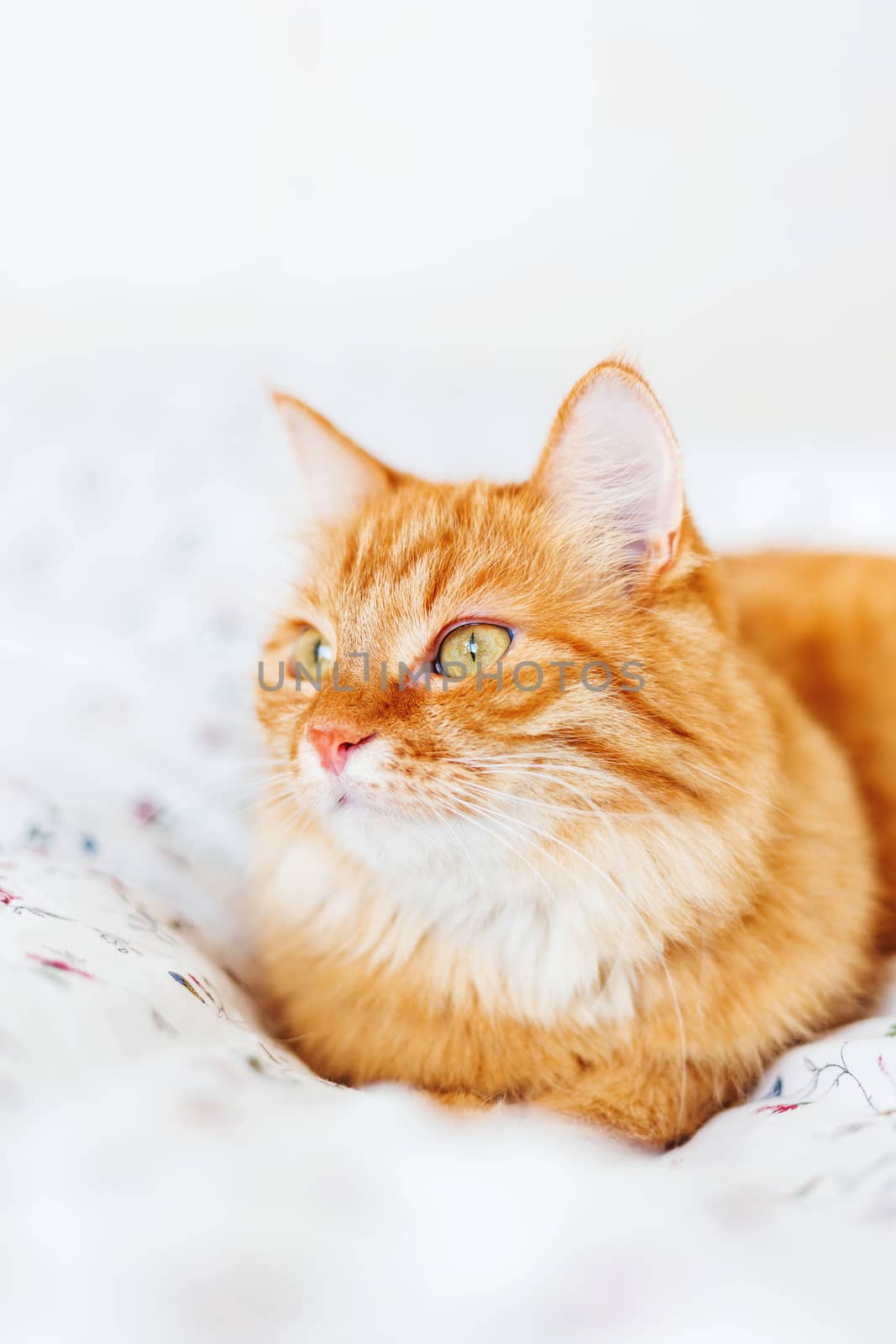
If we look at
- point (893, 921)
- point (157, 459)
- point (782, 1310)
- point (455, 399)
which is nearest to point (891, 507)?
point (455, 399)

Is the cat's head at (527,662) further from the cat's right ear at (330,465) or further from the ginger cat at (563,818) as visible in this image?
the cat's right ear at (330,465)

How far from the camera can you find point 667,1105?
1.14 metres

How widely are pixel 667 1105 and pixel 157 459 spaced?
2.20 m

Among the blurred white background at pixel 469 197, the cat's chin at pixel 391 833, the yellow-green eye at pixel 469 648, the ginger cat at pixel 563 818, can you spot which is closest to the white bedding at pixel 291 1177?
the ginger cat at pixel 563 818

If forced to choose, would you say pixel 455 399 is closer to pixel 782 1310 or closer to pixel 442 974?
pixel 442 974

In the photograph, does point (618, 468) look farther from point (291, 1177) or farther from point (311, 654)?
point (291, 1177)

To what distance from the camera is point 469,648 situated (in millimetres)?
1168

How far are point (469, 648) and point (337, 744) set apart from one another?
0.65 ft

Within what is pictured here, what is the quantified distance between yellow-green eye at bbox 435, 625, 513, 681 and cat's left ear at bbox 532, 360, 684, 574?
184mm

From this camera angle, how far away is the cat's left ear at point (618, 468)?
1.12 metres

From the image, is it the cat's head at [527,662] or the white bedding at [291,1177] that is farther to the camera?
the cat's head at [527,662]

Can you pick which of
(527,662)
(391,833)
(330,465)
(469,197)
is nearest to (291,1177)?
(391,833)

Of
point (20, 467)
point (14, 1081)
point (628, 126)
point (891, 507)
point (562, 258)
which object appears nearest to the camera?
point (14, 1081)

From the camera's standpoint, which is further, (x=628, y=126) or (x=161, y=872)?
(x=628, y=126)
